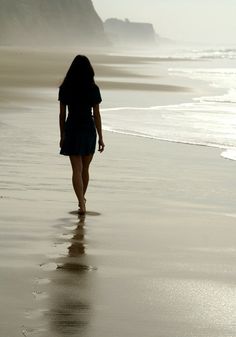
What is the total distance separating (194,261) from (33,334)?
6.43 feet

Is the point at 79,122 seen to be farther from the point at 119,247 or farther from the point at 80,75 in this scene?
the point at 119,247

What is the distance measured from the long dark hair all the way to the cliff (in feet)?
462

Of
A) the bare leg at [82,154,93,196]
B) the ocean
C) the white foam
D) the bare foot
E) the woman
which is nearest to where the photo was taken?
the bare foot

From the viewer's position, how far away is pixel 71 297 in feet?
16.6

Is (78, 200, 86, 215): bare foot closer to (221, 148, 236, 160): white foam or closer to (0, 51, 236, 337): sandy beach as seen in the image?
(0, 51, 236, 337): sandy beach

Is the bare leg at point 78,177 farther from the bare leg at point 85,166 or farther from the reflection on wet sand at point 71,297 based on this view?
the reflection on wet sand at point 71,297

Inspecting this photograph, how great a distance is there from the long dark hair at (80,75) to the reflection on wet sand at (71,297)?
82.7 inches

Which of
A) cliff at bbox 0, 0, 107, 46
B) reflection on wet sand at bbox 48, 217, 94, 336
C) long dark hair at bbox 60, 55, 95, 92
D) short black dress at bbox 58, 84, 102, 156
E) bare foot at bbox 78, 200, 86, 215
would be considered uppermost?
cliff at bbox 0, 0, 107, 46

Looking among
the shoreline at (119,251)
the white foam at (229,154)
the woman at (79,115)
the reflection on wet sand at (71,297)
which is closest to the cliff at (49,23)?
the white foam at (229,154)

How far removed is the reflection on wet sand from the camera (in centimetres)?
452

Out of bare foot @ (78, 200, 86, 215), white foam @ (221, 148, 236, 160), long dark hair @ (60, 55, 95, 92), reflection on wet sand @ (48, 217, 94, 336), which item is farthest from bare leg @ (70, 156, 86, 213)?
white foam @ (221, 148, 236, 160)

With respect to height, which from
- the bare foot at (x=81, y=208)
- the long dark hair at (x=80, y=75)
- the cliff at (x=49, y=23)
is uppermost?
the cliff at (x=49, y=23)

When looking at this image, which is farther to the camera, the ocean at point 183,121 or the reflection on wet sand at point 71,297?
the ocean at point 183,121

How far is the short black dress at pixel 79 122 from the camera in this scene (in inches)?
319
